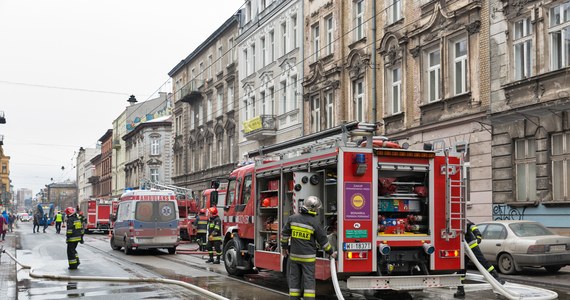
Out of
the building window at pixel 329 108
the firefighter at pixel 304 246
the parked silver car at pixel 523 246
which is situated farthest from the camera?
the building window at pixel 329 108

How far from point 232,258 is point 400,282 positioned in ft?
17.8

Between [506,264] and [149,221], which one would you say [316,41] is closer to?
[149,221]

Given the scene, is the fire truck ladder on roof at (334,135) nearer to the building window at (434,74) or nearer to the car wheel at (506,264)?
the car wheel at (506,264)

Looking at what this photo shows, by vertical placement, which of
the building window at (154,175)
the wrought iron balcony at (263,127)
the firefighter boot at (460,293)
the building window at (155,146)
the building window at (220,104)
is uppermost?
the building window at (220,104)

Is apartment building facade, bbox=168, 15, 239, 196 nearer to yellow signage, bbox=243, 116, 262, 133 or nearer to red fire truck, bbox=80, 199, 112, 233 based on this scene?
yellow signage, bbox=243, 116, 262, 133

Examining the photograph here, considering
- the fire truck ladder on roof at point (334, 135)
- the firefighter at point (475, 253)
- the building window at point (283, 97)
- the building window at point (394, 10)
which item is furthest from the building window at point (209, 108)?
the firefighter at point (475, 253)

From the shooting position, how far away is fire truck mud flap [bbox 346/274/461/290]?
10.2 m

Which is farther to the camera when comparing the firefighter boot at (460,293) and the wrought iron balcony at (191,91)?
the wrought iron balcony at (191,91)

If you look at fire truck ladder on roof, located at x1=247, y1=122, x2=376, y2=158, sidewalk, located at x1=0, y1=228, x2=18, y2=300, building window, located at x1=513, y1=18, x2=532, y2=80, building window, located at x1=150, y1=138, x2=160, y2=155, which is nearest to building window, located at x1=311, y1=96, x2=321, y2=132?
building window, located at x1=513, y1=18, x2=532, y2=80

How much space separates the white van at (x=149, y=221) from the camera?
23.4 m

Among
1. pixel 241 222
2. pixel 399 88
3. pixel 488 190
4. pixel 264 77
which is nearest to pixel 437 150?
pixel 241 222

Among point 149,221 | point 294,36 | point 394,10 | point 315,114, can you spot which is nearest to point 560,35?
point 394,10

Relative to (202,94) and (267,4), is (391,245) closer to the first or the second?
(267,4)

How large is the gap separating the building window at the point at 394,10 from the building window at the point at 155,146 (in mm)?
47898
